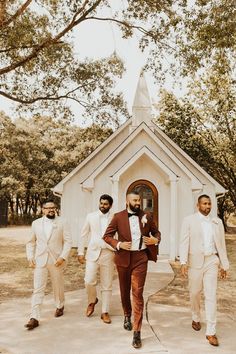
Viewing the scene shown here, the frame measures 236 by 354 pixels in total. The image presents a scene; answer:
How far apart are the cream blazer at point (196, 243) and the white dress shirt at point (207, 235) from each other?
0.05 metres

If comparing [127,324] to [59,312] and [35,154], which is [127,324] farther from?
[35,154]

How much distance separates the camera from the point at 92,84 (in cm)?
1562

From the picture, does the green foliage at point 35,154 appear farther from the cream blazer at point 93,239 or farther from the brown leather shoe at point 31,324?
the brown leather shoe at point 31,324

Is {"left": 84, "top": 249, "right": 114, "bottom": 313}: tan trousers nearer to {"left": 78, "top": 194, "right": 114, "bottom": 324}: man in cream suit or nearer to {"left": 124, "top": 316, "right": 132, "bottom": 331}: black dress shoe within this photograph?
{"left": 78, "top": 194, "right": 114, "bottom": 324}: man in cream suit

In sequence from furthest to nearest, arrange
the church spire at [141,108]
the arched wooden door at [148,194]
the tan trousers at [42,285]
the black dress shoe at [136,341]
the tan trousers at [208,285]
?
the church spire at [141,108] → the arched wooden door at [148,194] → the tan trousers at [42,285] → the tan trousers at [208,285] → the black dress shoe at [136,341]

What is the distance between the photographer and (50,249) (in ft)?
21.4

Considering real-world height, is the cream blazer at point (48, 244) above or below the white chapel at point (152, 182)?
below

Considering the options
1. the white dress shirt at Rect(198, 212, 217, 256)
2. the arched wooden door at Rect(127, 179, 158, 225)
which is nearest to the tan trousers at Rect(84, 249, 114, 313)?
the white dress shirt at Rect(198, 212, 217, 256)

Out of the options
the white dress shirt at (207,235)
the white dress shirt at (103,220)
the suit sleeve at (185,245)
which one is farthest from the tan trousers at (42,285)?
the white dress shirt at (207,235)

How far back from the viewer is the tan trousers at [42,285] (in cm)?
617

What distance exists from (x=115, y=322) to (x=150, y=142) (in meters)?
11.3

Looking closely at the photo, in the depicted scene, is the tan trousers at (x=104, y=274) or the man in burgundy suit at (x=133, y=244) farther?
the tan trousers at (x=104, y=274)

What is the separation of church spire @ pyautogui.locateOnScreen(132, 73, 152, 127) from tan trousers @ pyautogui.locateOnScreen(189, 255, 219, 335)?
13.7 metres

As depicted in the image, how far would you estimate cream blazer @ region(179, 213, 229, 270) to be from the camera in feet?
19.3
